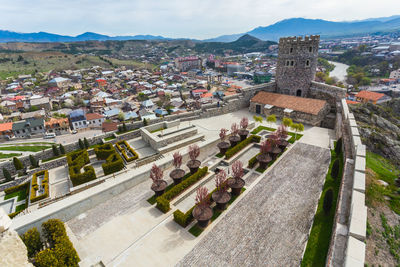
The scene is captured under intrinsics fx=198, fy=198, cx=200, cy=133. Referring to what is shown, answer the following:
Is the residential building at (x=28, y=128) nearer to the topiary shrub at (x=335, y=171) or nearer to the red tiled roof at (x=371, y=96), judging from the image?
the topiary shrub at (x=335, y=171)

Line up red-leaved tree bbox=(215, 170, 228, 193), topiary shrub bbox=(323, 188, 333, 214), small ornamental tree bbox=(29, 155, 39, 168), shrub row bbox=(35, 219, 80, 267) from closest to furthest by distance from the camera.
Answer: shrub row bbox=(35, 219, 80, 267) → topiary shrub bbox=(323, 188, 333, 214) → red-leaved tree bbox=(215, 170, 228, 193) → small ornamental tree bbox=(29, 155, 39, 168)

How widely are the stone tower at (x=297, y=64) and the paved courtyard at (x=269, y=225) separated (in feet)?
52.5

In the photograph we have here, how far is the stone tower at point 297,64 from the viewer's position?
26.0 meters

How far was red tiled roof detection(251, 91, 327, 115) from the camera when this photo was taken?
24109 mm

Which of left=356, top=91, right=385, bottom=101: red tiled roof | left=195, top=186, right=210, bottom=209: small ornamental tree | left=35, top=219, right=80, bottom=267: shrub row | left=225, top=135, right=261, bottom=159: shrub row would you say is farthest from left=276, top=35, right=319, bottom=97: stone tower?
left=356, top=91, right=385, bottom=101: red tiled roof

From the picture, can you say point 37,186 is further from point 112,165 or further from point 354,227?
point 354,227

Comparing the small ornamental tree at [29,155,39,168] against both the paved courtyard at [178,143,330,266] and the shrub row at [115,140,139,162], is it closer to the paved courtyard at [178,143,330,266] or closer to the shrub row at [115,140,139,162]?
the shrub row at [115,140,139,162]

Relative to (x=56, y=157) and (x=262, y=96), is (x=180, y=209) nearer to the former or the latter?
(x=56, y=157)

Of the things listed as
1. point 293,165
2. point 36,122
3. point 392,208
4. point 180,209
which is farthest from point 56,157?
point 36,122

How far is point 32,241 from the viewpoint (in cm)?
998

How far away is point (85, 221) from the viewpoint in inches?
479

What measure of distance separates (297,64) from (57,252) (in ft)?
101

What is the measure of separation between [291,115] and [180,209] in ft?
63.7

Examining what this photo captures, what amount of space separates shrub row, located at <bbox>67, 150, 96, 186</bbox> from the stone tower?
27424 millimetres
